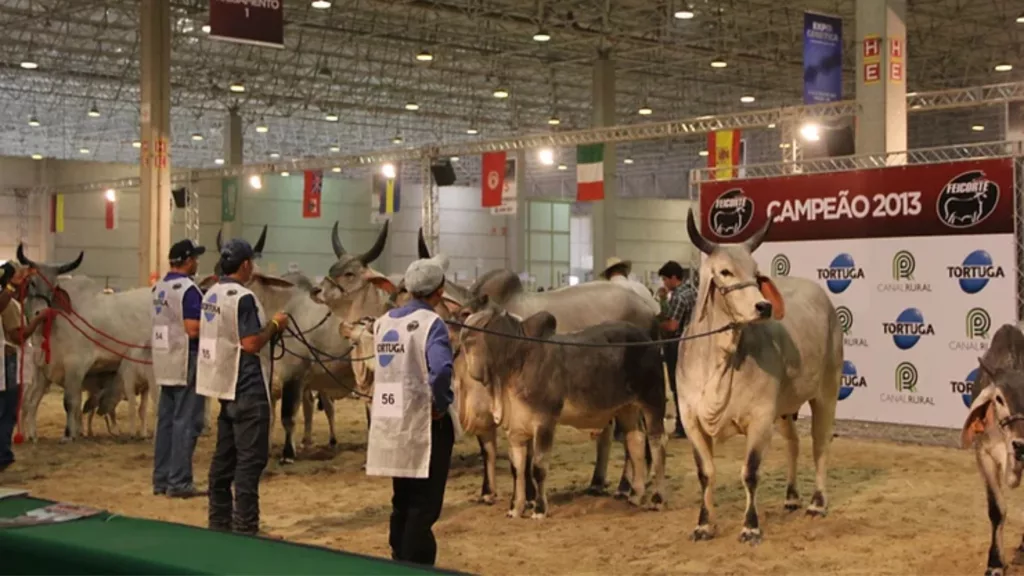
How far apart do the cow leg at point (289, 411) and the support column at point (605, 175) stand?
50.4ft

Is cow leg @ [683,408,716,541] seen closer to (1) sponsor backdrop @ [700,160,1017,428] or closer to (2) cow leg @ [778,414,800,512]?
(2) cow leg @ [778,414,800,512]

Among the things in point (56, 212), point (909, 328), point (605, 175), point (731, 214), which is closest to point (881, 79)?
point (731, 214)

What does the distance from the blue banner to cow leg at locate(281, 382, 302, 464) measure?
9.20 meters

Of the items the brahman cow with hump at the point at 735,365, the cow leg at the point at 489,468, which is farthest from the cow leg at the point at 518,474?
the brahman cow with hump at the point at 735,365

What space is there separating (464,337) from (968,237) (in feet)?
18.3

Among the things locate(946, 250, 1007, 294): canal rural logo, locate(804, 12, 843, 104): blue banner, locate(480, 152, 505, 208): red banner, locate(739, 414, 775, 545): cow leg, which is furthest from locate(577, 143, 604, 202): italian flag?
locate(739, 414, 775, 545): cow leg

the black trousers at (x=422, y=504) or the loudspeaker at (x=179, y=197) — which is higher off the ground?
the loudspeaker at (x=179, y=197)

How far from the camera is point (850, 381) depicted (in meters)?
12.6

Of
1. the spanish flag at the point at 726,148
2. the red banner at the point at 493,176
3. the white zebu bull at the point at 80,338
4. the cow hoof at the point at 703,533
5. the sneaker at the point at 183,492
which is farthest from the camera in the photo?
the spanish flag at the point at 726,148

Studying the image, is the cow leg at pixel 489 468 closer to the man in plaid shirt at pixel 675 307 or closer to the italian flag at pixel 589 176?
the man in plaid shirt at pixel 675 307

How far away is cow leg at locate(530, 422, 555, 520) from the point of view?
349 inches

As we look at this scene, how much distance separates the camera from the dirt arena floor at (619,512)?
7672 millimetres

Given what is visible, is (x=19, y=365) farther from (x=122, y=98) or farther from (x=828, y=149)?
(x=122, y=98)

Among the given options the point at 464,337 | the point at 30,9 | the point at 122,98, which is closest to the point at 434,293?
the point at 464,337
